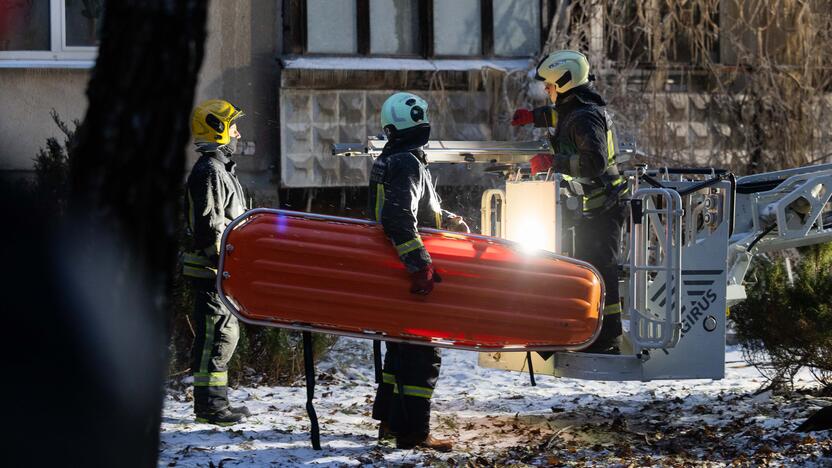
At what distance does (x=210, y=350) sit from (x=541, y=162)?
2.24 meters

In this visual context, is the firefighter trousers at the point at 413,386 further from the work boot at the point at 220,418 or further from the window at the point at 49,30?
the window at the point at 49,30

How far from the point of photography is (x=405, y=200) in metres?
5.69

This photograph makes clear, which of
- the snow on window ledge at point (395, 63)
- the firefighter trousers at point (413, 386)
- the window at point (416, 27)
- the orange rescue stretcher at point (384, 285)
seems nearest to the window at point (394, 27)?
the window at point (416, 27)

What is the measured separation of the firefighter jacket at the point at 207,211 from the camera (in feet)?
21.5

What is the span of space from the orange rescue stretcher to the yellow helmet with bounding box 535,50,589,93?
4.04 feet

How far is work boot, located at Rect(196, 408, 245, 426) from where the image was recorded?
6.50 meters

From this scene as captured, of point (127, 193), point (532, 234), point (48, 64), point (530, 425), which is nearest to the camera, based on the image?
point (127, 193)

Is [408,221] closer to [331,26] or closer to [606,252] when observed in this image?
[606,252]

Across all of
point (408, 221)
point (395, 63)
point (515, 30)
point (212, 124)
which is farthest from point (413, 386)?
point (515, 30)

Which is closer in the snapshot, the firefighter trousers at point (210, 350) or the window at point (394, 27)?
the firefighter trousers at point (210, 350)

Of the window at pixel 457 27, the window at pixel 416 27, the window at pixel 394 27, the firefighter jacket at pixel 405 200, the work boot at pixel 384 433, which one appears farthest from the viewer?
the window at pixel 457 27

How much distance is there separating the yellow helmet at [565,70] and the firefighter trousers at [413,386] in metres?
1.78

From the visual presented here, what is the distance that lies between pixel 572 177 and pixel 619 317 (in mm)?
865

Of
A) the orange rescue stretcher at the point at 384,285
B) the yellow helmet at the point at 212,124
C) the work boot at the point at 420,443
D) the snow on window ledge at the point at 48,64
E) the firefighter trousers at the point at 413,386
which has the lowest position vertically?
the work boot at the point at 420,443
